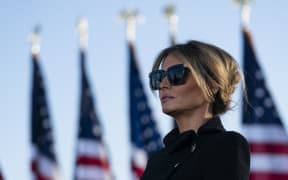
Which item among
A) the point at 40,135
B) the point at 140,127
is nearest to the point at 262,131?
the point at 140,127

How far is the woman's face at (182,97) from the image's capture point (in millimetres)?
3211

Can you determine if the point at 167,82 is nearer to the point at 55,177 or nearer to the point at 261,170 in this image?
the point at 261,170

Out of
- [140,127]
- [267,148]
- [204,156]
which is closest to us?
[204,156]

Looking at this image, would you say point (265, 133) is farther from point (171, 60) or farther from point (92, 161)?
point (171, 60)

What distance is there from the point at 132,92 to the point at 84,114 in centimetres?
132

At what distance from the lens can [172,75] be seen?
3.23 meters

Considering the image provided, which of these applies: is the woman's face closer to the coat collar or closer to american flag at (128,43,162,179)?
the coat collar

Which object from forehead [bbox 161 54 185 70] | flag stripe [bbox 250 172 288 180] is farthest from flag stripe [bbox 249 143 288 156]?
forehead [bbox 161 54 185 70]

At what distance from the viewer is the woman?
314 centimetres

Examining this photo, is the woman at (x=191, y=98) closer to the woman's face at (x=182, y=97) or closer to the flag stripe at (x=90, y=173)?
the woman's face at (x=182, y=97)

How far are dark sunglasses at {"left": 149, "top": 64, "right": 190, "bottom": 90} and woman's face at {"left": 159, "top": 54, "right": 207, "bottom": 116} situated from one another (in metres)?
0.02

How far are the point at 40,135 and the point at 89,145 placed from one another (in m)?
1.60

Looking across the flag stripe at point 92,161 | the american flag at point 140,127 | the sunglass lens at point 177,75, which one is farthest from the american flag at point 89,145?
the sunglass lens at point 177,75

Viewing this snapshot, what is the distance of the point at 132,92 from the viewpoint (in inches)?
721
